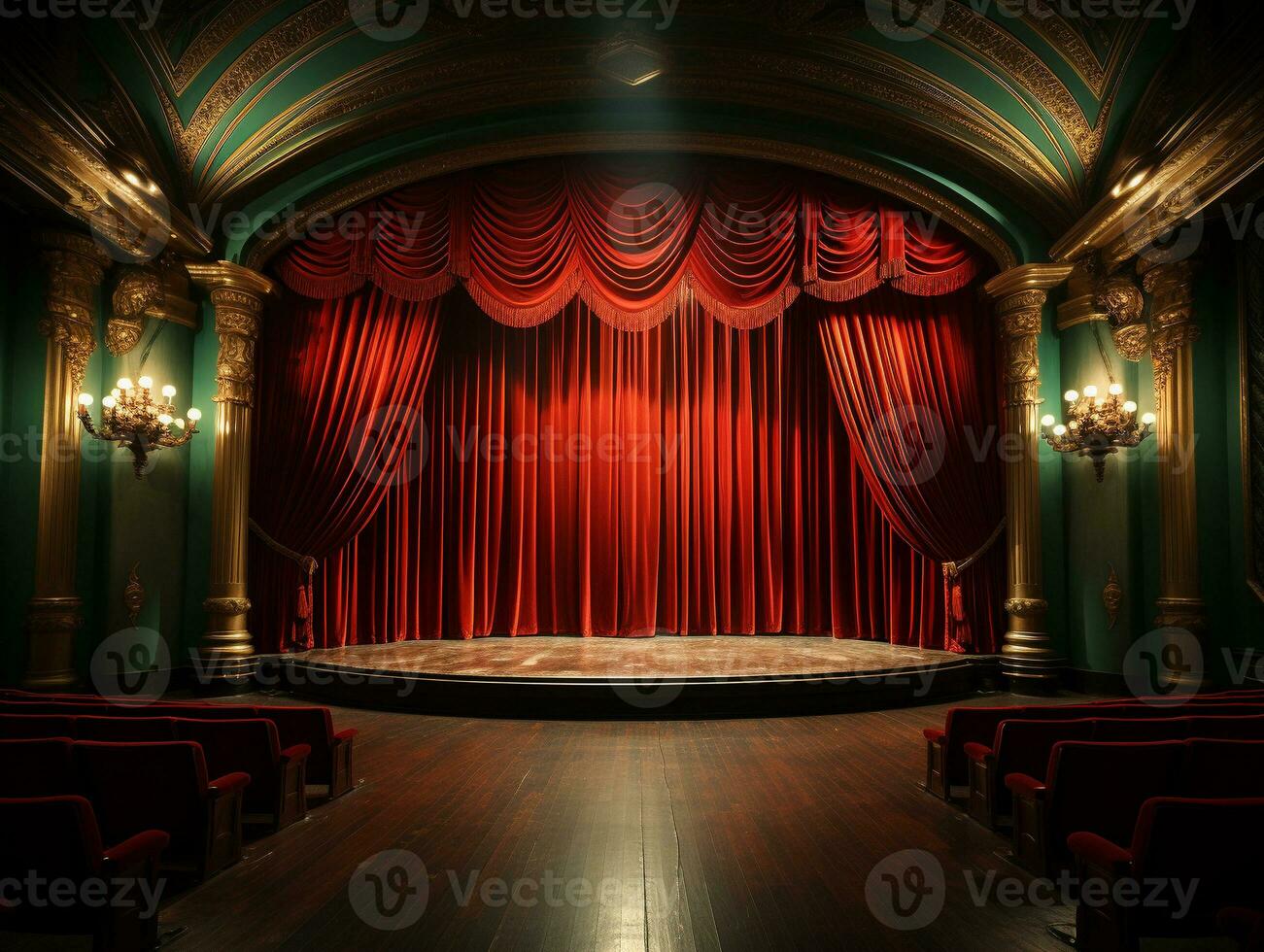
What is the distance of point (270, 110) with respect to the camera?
686 cm

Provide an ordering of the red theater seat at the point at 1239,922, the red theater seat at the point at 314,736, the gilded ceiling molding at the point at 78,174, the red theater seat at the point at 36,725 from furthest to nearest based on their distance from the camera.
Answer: the gilded ceiling molding at the point at 78,174, the red theater seat at the point at 314,736, the red theater seat at the point at 36,725, the red theater seat at the point at 1239,922

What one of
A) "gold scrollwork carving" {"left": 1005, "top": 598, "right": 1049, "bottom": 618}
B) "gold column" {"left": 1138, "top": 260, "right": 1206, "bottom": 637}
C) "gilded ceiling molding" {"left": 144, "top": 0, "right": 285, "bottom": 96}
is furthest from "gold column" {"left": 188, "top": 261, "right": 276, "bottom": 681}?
"gold column" {"left": 1138, "top": 260, "right": 1206, "bottom": 637}

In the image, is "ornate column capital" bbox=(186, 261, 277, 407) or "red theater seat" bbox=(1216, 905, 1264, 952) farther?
"ornate column capital" bbox=(186, 261, 277, 407)

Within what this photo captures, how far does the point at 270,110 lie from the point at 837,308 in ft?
18.5

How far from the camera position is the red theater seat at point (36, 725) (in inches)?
120

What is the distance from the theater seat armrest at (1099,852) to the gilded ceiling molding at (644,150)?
6.27 meters

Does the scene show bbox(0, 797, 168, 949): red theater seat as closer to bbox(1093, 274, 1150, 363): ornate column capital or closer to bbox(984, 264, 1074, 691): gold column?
bbox(984, 264, 1074, 691): gold column

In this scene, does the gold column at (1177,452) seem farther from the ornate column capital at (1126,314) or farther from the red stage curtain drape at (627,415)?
the red stage curtain drape at (627,415)

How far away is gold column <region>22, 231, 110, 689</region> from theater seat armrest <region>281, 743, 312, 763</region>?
11.3 ft

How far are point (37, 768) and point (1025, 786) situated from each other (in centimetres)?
346

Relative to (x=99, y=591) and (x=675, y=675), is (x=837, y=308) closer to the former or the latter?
(x=675, y=675)

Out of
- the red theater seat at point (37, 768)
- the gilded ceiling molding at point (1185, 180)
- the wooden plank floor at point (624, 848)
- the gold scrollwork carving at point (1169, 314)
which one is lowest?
the wooden plank floor at point (624, 848)

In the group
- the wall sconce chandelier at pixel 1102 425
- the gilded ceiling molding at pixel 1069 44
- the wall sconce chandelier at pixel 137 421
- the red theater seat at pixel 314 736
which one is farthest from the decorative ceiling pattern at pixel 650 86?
the red theater seat at pixel 314 736

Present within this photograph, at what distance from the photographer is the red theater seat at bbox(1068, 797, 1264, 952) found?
203 centimetres
